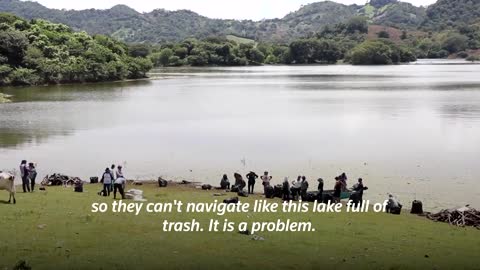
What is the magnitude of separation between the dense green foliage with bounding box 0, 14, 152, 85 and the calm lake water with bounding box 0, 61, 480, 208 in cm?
3003

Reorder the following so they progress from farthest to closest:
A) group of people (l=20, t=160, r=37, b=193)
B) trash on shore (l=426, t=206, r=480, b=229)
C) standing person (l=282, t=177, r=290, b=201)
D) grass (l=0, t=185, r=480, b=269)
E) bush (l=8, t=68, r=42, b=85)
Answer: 1. bush (l=8, t=68, r=42, b=85)
2. standing person (l=282, t=177, r=290, b=201)
3. group of people (l=20, t=160, r=37, b=193)
4. trash on shore (l=426, t=206, r=480, b=229)
5. grass (l=0, t=185, r=480, b=269)

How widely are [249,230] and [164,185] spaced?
1302 centimetres

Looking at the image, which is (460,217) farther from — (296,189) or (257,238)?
(257,238)

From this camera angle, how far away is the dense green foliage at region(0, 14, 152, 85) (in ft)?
402

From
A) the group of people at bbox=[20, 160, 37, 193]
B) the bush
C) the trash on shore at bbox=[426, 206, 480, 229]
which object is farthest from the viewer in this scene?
the bush

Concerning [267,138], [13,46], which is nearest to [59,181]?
[267,138]

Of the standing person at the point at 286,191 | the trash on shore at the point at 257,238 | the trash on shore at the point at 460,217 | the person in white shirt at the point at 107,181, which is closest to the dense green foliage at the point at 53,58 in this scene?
the person in white shirt at the point at 107,181

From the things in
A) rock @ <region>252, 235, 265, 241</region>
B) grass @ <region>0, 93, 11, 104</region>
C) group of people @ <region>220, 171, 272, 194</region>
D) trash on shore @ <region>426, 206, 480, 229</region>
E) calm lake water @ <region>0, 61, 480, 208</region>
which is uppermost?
rock @ <region>252, 235, 265, 241</region>

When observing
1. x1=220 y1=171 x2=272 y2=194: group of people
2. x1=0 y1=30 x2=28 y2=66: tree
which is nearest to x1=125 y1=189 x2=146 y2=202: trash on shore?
x1=220 y1=171 x2=272 y2=194: group of people

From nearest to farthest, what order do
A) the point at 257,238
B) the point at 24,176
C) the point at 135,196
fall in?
the point at 257,238, the point at 135,196, the point at 24,176

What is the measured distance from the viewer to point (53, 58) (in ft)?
429

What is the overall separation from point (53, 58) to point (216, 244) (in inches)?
4804

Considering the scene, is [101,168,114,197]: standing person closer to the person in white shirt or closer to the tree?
the person in white shirt

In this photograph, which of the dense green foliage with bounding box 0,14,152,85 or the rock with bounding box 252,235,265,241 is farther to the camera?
the dense green foliage with bounding box 0,14,152,85
